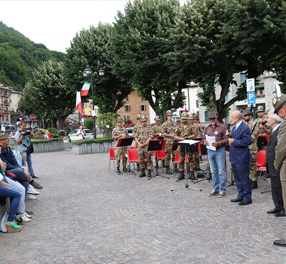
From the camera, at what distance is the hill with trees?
95.8 m

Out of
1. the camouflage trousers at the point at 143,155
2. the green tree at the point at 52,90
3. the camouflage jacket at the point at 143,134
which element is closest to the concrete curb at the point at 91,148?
the camouflage jacket at the point at 143,134

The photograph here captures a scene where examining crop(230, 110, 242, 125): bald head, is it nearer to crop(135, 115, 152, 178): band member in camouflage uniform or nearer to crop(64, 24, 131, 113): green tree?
crop(135, 115, 152, 178): band member in camouflage uniform

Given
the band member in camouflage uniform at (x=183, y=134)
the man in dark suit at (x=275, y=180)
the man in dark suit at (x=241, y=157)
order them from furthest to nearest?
the band member in camouflage uniform at (x=183, y=134) → the man in dark suit at (x=241, y=157) → the man in dark suit at (x=275, y=180)

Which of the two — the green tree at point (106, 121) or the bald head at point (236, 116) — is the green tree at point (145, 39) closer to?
the green tree at point (106, 121)

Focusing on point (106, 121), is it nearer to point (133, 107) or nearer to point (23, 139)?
point (23, 139)

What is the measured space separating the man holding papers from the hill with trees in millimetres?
89877

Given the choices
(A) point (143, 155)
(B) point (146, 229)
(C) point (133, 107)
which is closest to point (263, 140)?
(A) point (143, 155)

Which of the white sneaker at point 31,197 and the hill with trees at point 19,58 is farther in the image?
the hill with trees at point 19,58

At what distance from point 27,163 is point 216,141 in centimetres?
698

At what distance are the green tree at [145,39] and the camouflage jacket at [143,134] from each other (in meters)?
10.1

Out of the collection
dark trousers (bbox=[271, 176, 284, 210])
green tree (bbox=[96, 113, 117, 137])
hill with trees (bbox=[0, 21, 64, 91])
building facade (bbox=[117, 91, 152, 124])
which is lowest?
dark trousers (bbox=[271, 176, 284, 210])

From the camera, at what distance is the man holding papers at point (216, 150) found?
314 inches

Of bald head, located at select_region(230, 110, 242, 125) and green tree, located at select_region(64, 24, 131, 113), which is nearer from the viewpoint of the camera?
bald head, located at select_region(230, 110, 242, 125)

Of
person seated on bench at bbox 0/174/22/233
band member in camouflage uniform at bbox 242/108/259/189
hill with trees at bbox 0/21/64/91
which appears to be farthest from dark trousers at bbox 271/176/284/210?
hill with trees at bbox 0/21/64/91
